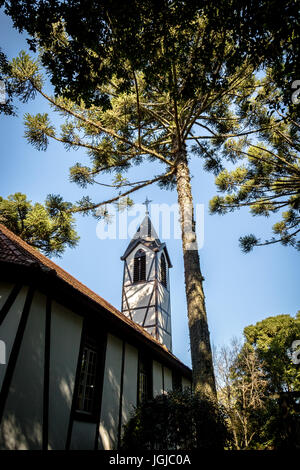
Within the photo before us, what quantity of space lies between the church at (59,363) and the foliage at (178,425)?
4.23 ft

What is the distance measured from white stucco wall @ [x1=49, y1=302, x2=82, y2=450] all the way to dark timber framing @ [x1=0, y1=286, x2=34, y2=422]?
86cm

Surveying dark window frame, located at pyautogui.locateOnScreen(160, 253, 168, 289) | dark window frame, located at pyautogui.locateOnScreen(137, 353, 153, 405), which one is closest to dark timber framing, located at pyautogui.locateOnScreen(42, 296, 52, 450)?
dark window frame, located at pyautogui.locateOnScreen(137, 353, 153, 405)

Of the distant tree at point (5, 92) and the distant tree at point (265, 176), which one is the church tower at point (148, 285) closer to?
the distant tree at point (265, 176)

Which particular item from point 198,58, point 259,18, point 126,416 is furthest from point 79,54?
point 126,416

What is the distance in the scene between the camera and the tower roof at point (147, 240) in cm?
2245

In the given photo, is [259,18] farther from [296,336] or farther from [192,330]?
[296,336]

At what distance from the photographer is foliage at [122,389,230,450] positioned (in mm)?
5281

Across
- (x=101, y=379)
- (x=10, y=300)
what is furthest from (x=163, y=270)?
(x=10, y=300)

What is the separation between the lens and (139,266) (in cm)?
2145

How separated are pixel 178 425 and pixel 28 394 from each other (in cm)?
294

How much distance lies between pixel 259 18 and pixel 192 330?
6130 millimetres

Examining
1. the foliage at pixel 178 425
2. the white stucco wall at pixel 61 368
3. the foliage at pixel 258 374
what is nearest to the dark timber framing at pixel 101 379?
the foliage at pixel 178 425

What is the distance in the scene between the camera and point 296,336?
2012cm

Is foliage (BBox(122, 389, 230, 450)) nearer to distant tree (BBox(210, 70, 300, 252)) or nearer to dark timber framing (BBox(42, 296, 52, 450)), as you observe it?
dark timber framing (BBox(42, 296, 52, 450))
